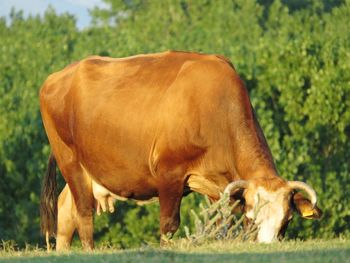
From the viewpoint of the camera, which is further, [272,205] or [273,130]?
[273,130]

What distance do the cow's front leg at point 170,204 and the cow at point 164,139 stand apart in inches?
0.4

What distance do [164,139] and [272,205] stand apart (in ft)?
5.77

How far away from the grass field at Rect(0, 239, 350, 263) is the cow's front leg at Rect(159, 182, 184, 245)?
8.31ft

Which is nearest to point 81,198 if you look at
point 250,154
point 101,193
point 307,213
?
point 101,193

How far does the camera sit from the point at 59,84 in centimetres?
1608

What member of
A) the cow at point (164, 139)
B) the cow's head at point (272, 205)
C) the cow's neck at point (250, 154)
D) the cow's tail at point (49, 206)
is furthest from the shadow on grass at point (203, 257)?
the cow's tail at point (49, 206)

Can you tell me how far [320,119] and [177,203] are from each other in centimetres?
950

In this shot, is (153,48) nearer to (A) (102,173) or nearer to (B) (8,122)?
(B) (8,122)

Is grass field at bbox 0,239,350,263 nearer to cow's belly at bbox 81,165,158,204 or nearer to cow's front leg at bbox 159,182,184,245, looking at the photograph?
cow's front leg at bbox 159,182,184,245

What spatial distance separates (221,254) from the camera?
10242 millimetres

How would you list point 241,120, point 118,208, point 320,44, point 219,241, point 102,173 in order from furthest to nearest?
1. point 320,44
2. point 118,208
3. point 102,173
4. point 241,120
5. point 219,241

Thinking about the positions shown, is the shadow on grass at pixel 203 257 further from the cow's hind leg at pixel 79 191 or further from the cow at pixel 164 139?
the cow's hind leg at pixel 79 191

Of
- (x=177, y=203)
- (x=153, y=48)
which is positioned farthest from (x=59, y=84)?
(x=153, y=48)

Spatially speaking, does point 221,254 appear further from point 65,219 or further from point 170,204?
point 65,219
